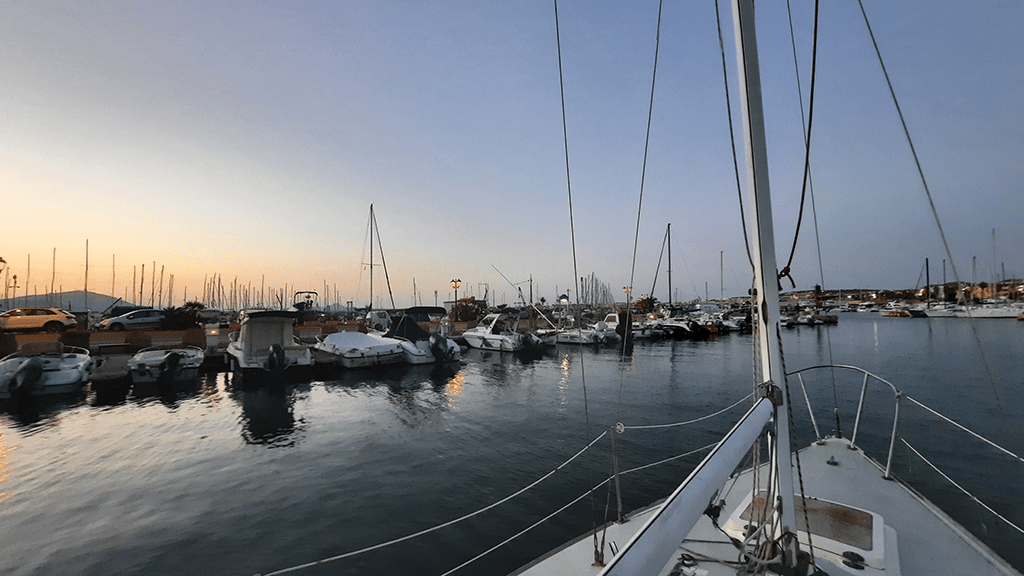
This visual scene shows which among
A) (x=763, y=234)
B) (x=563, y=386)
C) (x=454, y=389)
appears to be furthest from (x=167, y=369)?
(x=763, y=234)

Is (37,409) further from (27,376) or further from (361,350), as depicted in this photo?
(361,350)

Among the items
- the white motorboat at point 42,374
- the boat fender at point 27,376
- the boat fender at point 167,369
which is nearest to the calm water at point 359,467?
the boat fender at point 167,369

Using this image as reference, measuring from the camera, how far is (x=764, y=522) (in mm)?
2350

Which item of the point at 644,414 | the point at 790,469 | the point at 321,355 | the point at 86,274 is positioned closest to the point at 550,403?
the point at 644,414

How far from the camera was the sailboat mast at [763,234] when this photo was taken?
2.33 metres

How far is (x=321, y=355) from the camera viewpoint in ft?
82.6

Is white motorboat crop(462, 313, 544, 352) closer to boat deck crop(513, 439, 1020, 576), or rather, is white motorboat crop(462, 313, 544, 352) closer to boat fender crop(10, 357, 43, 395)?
boat fender crop(10, 357, 43, 395)

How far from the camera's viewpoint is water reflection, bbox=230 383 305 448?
1095 cm

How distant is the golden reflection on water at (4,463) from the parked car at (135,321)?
713 inches

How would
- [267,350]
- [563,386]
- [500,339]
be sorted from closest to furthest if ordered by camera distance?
[563,386] < [267,350] < [500,339]

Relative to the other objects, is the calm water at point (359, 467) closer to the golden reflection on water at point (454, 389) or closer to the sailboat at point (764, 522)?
the golden reflection on water at point (454, 389)

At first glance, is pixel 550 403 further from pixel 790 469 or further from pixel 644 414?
pixel 790 469

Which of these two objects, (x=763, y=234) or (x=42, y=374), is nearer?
(x=763, y=234)

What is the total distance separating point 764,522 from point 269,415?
14.8m
